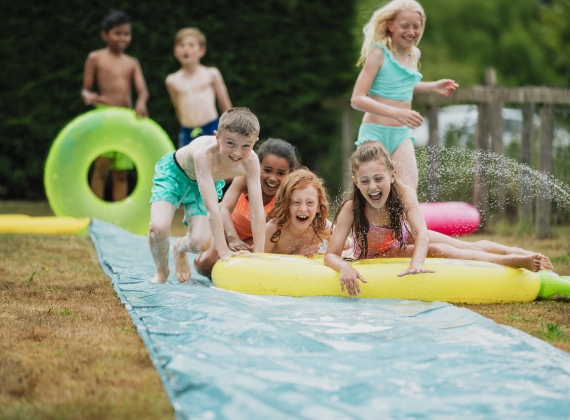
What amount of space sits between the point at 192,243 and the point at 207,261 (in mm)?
271

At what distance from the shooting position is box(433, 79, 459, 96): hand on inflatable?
4.72m

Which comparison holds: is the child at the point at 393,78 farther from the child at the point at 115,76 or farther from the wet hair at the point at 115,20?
the wet hair at the point at 115,20

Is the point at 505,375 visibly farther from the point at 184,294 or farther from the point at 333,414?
the point at 184,294

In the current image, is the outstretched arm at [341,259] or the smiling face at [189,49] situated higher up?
the smiling face at [189,49]

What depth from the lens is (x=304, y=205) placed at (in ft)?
13.8

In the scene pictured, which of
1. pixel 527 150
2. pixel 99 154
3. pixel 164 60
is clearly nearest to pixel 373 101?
pixel 527 150

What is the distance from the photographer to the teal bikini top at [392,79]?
479 cm

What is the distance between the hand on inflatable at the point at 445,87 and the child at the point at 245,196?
3.22 feet

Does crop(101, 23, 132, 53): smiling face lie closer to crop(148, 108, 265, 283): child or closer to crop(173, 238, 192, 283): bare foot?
crop(148, 108, 265, 283): child

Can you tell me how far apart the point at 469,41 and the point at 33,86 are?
19.0m

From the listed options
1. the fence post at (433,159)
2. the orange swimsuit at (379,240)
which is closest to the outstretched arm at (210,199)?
the orange swimsuit at (379,240)

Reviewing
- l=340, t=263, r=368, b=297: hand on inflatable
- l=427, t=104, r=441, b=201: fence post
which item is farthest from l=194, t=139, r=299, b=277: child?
l=427, t=104, r=441, b=201: fence post

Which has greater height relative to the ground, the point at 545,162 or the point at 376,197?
the point at 545,162

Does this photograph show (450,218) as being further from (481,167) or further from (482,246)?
(482,246)
